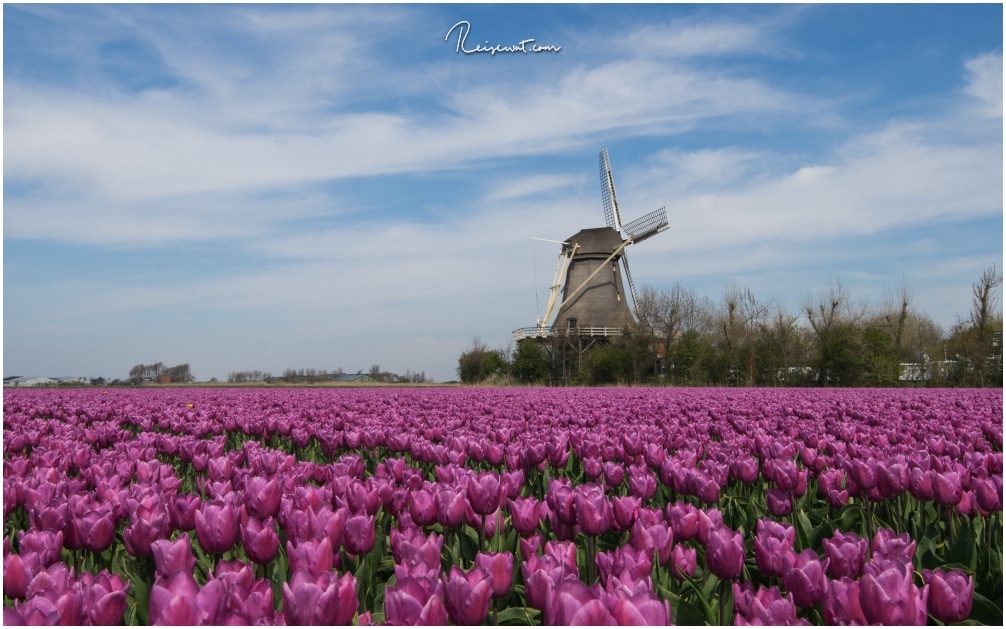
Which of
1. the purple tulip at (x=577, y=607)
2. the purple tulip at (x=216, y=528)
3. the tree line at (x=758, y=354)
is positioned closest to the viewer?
the purple tulip at (x=577, y=607)

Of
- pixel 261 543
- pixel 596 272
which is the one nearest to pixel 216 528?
pixel 261 543

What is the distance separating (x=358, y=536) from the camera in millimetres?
2553

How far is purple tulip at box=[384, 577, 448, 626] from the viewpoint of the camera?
1658 mm

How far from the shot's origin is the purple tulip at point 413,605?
5.44 ft

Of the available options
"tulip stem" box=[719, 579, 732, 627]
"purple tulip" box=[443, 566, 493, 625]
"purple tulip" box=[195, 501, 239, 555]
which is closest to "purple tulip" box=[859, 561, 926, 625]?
"tulip stem" box=[719, 579, 732, 627]

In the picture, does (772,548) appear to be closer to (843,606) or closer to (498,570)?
(843,606)

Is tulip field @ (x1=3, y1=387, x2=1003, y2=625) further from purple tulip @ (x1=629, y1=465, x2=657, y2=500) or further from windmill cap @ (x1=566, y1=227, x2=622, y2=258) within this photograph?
windmill cap @ (x1=566, y1=227, x2=622, y2=258)

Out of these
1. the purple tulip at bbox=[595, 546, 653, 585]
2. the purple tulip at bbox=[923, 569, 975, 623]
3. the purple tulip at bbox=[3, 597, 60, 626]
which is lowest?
the purple tulip at bbox=[923, 569, 975, 623]

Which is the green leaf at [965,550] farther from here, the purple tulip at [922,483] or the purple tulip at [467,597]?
the purple tulip at [467,597]

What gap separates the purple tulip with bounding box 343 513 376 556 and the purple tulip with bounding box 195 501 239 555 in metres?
0.41

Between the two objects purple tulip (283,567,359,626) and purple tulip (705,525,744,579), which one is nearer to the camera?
purple tulip (283,567,359,626)


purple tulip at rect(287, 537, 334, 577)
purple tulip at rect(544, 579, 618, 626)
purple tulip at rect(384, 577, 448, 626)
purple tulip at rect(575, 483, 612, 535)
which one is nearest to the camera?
purple tulip at rect(544, 579, 618, 626)

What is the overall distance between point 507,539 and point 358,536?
88 cm

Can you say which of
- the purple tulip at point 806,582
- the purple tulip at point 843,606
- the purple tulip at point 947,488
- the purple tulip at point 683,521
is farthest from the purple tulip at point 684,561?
the purple tulip at point 947,488
